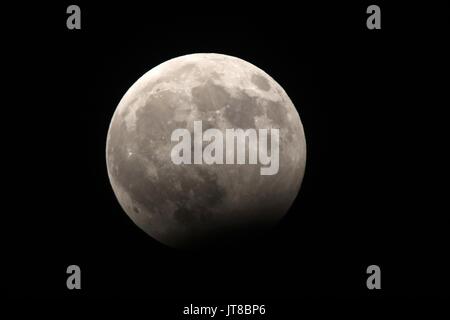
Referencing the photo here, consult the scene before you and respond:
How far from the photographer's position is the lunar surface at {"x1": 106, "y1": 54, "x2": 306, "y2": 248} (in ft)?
16.9

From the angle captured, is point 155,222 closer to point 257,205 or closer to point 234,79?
point 257,205

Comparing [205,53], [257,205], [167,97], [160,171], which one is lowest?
[257,205]

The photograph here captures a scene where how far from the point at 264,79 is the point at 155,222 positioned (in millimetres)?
1892

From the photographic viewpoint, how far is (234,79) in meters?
5.45

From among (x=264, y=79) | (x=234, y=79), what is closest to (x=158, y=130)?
(x=234, y=79)

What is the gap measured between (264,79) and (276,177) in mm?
1089

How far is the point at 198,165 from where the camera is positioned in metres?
5.09

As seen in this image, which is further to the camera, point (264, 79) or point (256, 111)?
point (264, 79)

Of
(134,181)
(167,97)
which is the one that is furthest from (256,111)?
(134,181)

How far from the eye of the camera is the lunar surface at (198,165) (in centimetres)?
515

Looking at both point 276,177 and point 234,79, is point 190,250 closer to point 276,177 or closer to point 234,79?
point 276,177

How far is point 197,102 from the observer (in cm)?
520

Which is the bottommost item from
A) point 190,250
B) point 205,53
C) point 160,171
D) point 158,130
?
→ point 190,250

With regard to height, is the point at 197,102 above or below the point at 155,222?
above
